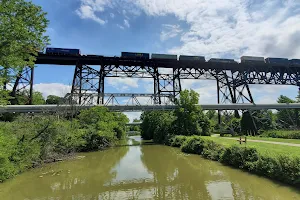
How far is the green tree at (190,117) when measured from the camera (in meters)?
35.7

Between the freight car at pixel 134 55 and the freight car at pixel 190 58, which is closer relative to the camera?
the freight car at pixel 134 55

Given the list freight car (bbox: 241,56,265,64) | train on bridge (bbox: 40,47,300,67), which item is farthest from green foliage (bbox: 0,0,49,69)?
freight car (bbox: 241,56,265,64)

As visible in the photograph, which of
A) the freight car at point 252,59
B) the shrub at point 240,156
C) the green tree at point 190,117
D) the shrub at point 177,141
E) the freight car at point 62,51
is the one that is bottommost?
the shrub at point 177,141

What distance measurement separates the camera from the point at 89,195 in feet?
33.8

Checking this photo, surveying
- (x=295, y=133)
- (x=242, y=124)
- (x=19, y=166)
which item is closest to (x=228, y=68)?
(x=242, y=124)

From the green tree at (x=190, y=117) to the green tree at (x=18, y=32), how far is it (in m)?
28.8

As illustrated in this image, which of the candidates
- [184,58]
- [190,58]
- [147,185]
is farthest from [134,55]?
[147,185]

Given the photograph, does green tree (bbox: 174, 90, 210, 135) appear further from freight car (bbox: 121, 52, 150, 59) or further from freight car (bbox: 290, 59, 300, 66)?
freight car (bbox: 290, 59, 300, 66)

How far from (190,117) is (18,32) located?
3033 cm

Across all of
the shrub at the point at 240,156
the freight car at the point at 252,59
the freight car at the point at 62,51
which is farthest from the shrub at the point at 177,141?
the freight car at the point at 252,59

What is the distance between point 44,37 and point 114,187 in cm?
830

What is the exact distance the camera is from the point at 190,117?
118ft

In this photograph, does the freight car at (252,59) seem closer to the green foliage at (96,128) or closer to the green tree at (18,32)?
the green foliage at (96,128)

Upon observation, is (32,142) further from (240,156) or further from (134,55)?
(134,55)
